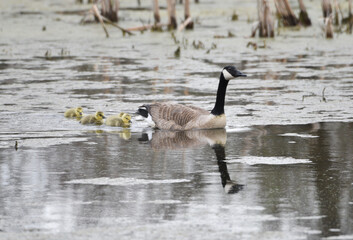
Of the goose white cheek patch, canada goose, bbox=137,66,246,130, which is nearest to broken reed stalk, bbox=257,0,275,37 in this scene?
the goose white cheek patch

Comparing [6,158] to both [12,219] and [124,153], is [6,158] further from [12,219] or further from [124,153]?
[12,219]

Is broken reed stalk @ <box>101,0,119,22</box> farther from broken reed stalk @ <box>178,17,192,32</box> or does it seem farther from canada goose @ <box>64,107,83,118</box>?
canada goose @ <box>64,107,83,118</box>

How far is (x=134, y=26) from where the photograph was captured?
77.7 ft

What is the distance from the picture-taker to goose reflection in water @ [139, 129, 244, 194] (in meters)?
9.35

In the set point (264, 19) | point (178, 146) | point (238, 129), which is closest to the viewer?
point (178, 146)

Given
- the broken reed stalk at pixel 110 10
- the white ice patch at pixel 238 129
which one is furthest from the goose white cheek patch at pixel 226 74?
the broken reed stalk at pixel 110 10

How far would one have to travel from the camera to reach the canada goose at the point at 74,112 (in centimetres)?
1129

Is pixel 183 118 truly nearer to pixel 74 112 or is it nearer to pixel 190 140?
pixel 190 140

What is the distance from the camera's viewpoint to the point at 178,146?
9.59 meters

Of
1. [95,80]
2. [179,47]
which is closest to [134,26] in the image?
[179,47]

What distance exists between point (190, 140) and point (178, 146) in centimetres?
44

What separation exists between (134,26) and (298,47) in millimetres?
5829

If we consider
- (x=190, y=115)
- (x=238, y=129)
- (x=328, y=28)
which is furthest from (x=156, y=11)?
(x=238, y=129)

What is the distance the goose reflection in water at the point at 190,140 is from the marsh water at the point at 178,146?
24 mm
